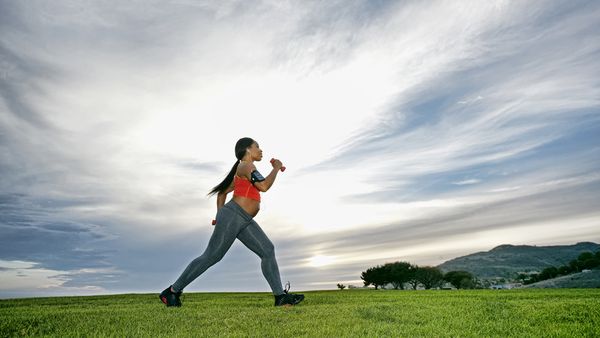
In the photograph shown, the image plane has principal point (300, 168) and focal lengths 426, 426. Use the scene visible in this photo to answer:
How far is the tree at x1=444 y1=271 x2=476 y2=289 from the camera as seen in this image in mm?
50844

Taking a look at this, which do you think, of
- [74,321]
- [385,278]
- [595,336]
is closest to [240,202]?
[74,321]

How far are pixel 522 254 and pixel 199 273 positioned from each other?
108728 mm

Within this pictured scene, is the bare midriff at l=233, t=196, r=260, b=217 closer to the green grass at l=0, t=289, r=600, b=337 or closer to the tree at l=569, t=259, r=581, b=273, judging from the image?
the green grass at l=0, t=289, r=600, b=337

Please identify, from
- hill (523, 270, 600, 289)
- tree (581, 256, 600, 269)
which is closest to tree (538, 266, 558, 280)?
tree (581, 256, 600, 269)

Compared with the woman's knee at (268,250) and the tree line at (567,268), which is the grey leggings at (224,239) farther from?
the tree line at (567,268)

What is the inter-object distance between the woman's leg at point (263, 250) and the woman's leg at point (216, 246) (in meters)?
0.33

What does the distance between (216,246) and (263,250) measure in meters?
0.97

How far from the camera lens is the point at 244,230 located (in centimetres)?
863

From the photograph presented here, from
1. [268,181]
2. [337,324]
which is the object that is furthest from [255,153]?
[337,324]

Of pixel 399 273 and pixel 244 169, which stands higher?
pixel 244 169

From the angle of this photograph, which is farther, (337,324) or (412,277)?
(412,277)

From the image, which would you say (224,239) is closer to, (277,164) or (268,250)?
(268,250)

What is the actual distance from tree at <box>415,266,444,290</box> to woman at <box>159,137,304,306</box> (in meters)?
43.3

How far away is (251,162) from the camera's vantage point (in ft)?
28.5
